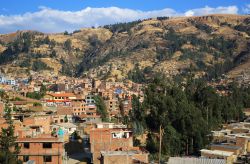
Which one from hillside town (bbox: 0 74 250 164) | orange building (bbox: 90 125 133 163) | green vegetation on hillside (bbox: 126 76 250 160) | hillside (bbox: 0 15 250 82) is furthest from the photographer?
hillside (bbox: 0 15 250 82)

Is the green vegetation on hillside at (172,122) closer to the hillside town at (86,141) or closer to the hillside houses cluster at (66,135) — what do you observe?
the hillside town at (86,141)

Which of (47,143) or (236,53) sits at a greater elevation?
(236,53)

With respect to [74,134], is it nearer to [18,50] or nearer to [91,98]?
[91,98]

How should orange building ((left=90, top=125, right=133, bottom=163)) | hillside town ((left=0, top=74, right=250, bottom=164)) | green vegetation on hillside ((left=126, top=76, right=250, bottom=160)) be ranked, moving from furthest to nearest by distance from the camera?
green vegetation on hillside ((left=126, top=76, right=250, bottom=160))
orange building ((left=90, top=125, right=133, bottom=163))
hillside town ((left=0, top=74, right=250, bottom=164))

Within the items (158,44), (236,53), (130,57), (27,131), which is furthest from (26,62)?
(27,131)

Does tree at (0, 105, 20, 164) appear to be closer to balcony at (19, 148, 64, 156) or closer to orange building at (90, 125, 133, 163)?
balcony at (19, 148, 64, 156)

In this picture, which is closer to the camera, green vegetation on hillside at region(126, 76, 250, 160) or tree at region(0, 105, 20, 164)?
tree at region(0, 105, 20, 164)

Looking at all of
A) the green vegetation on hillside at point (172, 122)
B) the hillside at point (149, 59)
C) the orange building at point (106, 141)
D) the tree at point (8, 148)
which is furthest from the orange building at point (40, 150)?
the hillside at point (149, 59)

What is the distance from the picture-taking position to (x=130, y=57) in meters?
185

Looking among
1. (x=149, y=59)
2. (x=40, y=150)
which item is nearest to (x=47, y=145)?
(x=40, y=150)

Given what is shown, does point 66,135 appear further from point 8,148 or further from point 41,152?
point 8,148

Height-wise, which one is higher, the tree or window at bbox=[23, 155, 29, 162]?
the tree

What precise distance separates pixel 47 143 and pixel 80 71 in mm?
157658

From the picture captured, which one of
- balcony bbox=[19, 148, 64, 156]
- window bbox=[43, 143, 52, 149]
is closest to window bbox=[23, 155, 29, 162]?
balcony bbox=[19, 148, 64, 156]
